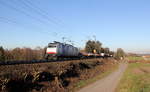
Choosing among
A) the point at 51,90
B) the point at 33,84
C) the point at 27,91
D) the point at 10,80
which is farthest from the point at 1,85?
the point at 51,90

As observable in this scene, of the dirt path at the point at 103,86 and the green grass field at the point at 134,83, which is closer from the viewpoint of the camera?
the dirt path at the point at 103,86

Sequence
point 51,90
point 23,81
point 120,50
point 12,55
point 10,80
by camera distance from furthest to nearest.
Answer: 1. point 120,50
2. point 12,55
3. point 51,90
4. point 23,81
5. point 10,80

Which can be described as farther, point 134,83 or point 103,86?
point 134,83

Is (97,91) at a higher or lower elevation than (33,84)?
A: lower

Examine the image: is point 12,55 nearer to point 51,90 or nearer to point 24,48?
point 24,48

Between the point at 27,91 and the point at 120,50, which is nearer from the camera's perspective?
the point at 27,91

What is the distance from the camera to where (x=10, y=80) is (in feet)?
32.2

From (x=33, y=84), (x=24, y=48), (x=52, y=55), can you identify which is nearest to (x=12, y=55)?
(x=24, y=48)

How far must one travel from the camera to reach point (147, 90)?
525 inches

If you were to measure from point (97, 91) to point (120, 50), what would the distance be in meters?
113

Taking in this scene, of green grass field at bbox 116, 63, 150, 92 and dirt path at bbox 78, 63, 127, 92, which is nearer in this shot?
dirt path at bbox 78, 63, 127, 92

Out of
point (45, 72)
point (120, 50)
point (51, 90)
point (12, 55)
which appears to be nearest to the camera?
point (51, 90)

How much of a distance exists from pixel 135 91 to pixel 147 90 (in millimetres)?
1590

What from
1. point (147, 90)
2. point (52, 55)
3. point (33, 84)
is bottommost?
point (147, 90)
